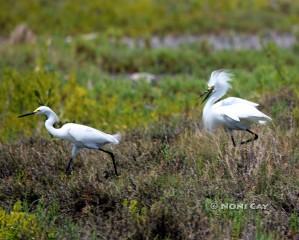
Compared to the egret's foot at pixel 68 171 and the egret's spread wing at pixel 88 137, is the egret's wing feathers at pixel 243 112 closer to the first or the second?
the egret's spread wing at pixel 88 137

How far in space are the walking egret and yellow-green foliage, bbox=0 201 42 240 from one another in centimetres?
246

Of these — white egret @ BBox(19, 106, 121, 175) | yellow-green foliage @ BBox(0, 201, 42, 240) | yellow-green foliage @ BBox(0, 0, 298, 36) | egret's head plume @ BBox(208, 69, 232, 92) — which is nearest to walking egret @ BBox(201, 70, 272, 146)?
egret's head plume @ BBox(208, 69, 232, 92)

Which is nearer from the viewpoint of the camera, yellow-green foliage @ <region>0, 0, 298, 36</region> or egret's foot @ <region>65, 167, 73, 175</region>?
egret's foot @ <region>65, 167, 73, 175</region>

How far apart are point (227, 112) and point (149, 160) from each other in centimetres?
92

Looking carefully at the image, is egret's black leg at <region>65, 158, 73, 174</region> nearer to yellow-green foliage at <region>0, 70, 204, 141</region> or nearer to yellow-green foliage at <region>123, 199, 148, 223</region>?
yellow-green foliage at <region>123, 199, 148, 223</region>

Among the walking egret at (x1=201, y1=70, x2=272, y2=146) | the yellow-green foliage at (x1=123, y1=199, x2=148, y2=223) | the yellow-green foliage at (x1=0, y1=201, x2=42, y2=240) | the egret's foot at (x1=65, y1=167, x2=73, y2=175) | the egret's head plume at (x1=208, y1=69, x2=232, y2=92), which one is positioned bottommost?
the yellow-green foliage at (x1=0, y1=201, x2=42, y2=240)

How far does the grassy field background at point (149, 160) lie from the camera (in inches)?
230

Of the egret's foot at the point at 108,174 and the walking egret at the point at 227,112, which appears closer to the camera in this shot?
the egret's foot at the point at 108,174

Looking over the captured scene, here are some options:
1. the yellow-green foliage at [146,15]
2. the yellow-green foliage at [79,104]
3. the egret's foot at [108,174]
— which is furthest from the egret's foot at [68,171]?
the yellow-green foliage at [146,15]

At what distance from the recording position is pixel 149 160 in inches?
295

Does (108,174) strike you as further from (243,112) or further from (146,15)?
(146,15)

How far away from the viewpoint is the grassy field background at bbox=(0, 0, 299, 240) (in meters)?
5.84

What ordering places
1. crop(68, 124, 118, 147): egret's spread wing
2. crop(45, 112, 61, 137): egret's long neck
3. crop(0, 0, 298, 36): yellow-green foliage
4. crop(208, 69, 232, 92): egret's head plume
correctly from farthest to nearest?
crop(0, 0, 298, 36): yellow-green foliage < crop(208, 69, 232, 92): egret's head plume < crop(45, 112, 61, 137): egret's long neck < crop(68, 124, 118, 147): egret's spread wing

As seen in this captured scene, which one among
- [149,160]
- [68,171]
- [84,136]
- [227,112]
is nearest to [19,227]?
[84,136]
